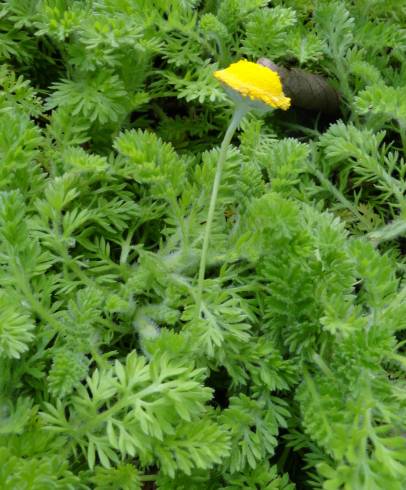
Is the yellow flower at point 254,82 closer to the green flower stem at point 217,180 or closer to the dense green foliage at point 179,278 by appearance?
the green flower stem at point 217,180

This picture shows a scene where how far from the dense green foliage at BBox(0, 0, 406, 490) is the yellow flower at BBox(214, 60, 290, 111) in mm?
264

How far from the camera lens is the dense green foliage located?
4.27 ft

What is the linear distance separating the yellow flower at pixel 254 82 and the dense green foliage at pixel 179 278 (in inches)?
10.4

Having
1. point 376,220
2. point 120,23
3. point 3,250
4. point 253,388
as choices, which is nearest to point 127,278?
point 3,250

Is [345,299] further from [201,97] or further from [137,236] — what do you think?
[201,97]

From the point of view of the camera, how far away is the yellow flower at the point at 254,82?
4.40 ft

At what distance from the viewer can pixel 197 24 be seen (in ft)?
6.95

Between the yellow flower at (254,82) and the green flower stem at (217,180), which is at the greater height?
the yellow flower at (254,82)

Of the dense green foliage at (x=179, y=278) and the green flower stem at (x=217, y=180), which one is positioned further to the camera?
the green flower stem at (x=217, y=180)

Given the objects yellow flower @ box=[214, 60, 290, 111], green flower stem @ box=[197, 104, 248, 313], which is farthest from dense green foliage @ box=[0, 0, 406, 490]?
yellow flower @ box=[214, 60, 290, 111]

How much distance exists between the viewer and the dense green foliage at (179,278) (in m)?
1.30

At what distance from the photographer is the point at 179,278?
1.59 m

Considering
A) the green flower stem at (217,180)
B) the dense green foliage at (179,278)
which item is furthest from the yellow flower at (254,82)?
the dense green foliage at (179,278)

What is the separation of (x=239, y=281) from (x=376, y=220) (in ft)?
2.02
